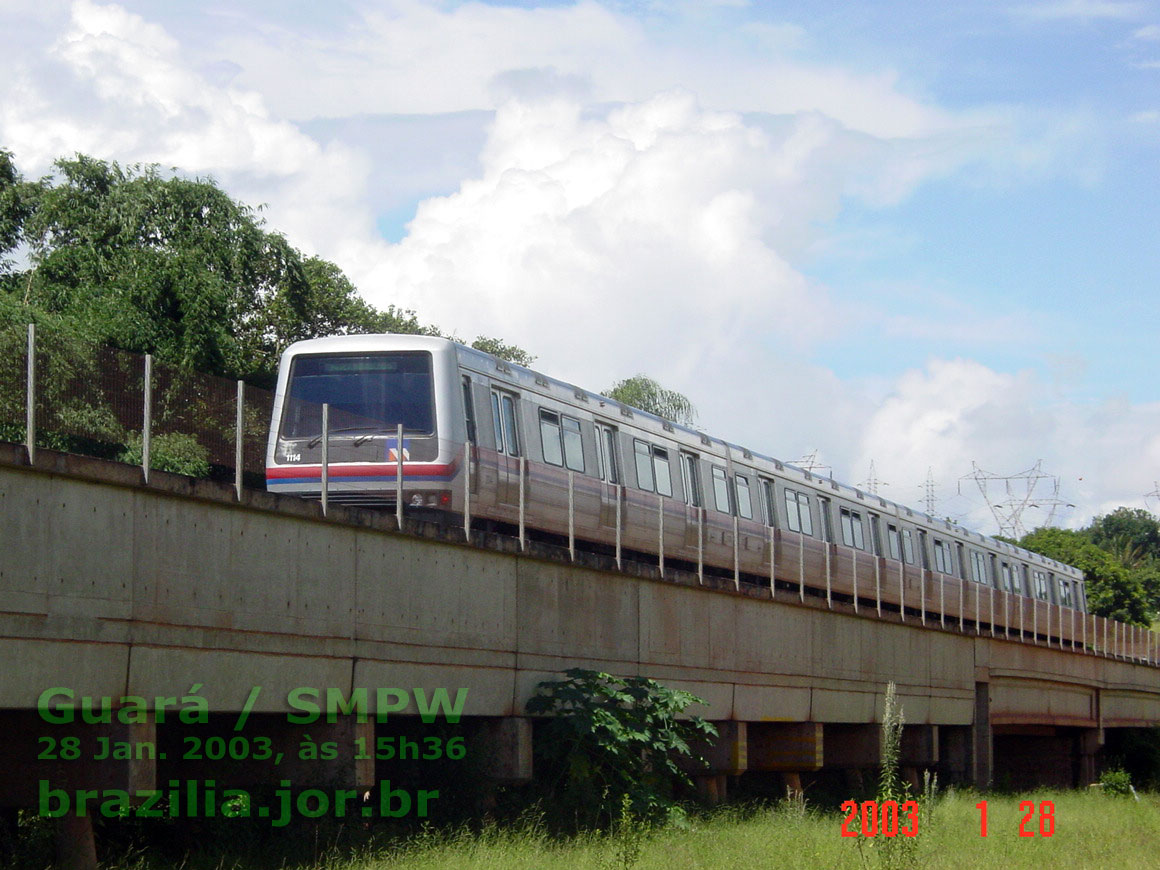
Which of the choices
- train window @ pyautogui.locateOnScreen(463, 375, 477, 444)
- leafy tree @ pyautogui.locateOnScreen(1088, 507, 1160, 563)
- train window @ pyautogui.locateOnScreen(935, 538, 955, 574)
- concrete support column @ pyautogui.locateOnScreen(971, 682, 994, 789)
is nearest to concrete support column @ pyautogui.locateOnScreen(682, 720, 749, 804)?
train window @ pyautogui.locateOnScreen(463, 375, 477, 444)

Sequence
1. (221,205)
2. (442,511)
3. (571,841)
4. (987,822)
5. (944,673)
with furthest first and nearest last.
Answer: (221,205) < (944,673) < (987,822) < (442,511) < (571,841)

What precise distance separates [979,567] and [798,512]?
10.9 m

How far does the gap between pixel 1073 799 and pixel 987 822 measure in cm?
1016

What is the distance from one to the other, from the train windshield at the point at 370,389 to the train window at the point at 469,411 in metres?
0.47

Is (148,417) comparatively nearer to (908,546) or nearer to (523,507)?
(523,507)

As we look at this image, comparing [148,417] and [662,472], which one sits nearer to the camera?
[148,417]

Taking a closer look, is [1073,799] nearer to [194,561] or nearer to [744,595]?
[744,595]

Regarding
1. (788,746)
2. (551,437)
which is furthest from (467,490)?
(788,746)

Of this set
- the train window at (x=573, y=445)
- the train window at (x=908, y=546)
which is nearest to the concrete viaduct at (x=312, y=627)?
the train window at (x=573, y=445)

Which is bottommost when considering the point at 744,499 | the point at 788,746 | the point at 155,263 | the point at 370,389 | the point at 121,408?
the point at 788,746

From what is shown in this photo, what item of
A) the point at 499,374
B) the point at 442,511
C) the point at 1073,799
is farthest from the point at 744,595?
the point at 1073,799

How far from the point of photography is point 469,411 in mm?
17812

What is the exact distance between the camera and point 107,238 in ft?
111

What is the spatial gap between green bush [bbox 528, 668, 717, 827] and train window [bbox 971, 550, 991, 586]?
20.7 meters
